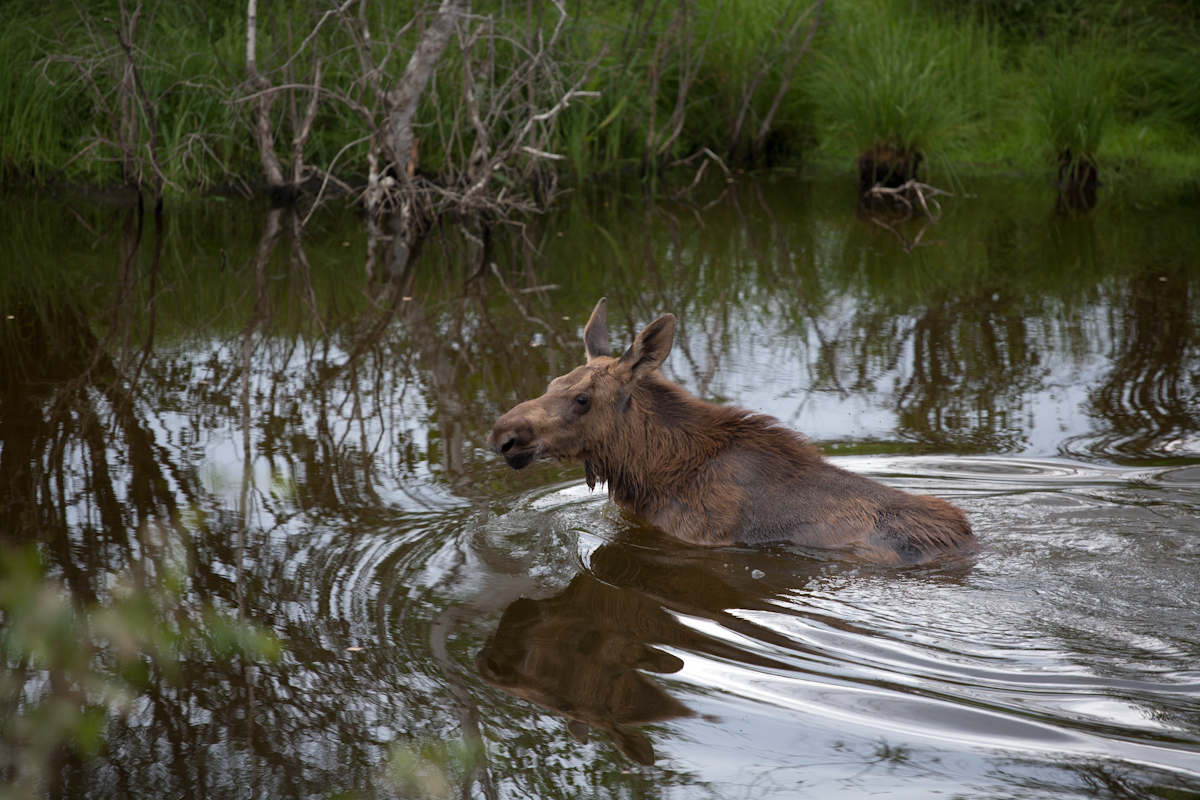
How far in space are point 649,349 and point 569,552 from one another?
3.78 ft

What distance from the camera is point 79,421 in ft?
23.5

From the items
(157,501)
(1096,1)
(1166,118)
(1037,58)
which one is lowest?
(157,501)

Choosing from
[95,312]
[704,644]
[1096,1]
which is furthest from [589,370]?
[1096,1]

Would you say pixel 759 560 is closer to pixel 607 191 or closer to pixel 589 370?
pixel 589 370

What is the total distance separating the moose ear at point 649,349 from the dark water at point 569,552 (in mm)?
887

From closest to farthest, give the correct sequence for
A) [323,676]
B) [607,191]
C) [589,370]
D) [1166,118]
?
[323,676]
[589,370]
[607,191]
[1166,118]

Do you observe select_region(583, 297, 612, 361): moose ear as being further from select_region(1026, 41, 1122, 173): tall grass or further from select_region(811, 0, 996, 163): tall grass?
select_region(1026, 41, 1122, 173): tall grass

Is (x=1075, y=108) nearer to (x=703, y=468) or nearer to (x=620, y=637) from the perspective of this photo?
(x=703, y=468)

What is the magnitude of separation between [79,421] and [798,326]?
5.97 m

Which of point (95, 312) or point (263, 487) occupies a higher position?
point (95, 312)

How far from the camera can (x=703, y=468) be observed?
230 inches

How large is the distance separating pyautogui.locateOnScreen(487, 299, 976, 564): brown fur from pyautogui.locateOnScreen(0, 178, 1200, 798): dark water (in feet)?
0.59

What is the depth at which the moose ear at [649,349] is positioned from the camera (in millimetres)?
5664

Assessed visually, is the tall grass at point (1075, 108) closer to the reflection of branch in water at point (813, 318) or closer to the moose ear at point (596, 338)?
the reflection of branch in water at point (813, 318)
